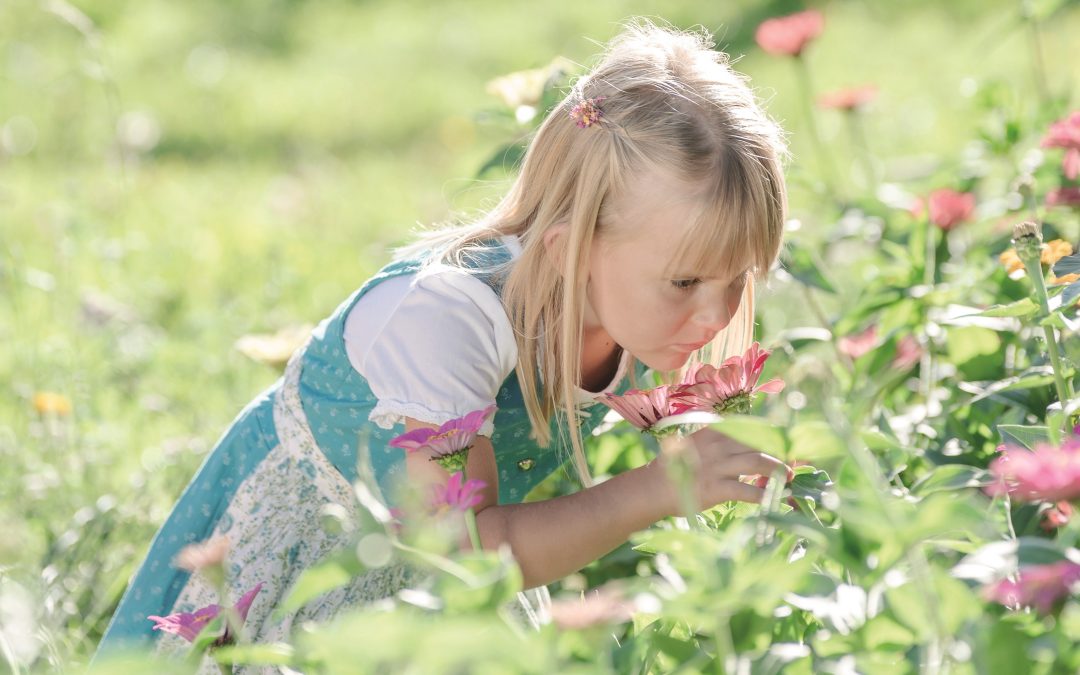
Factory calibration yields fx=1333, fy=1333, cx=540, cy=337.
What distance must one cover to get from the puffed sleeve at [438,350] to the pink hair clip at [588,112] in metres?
0.18

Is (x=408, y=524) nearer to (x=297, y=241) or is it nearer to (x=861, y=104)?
(x=861, y=104)

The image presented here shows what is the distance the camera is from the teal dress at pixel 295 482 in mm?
1377

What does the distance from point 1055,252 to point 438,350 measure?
57cm

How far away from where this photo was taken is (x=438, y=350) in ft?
4.03

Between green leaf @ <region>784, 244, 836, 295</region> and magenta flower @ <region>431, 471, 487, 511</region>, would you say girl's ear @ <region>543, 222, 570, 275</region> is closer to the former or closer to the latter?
green leaf @ <region>784, 244, 836, 295</region>

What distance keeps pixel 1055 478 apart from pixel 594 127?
691mm

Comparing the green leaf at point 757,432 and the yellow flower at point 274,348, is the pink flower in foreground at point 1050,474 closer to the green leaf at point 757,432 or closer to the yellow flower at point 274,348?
the green leaf at point 757,432

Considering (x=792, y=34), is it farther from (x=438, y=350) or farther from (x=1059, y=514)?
(x=1059, y=514)

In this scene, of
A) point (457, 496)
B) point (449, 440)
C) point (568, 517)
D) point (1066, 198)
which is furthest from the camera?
point (1066, 198)

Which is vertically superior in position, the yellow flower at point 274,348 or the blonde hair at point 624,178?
the blonde hair at point 624,178

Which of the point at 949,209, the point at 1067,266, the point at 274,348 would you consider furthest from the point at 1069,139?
the point at 274,348

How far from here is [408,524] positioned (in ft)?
2.51

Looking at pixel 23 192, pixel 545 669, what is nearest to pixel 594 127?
pixel 545 669

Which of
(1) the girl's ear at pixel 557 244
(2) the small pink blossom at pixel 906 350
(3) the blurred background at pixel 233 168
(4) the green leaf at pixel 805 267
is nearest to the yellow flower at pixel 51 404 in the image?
(3) the blurred background at pixel 233 168
